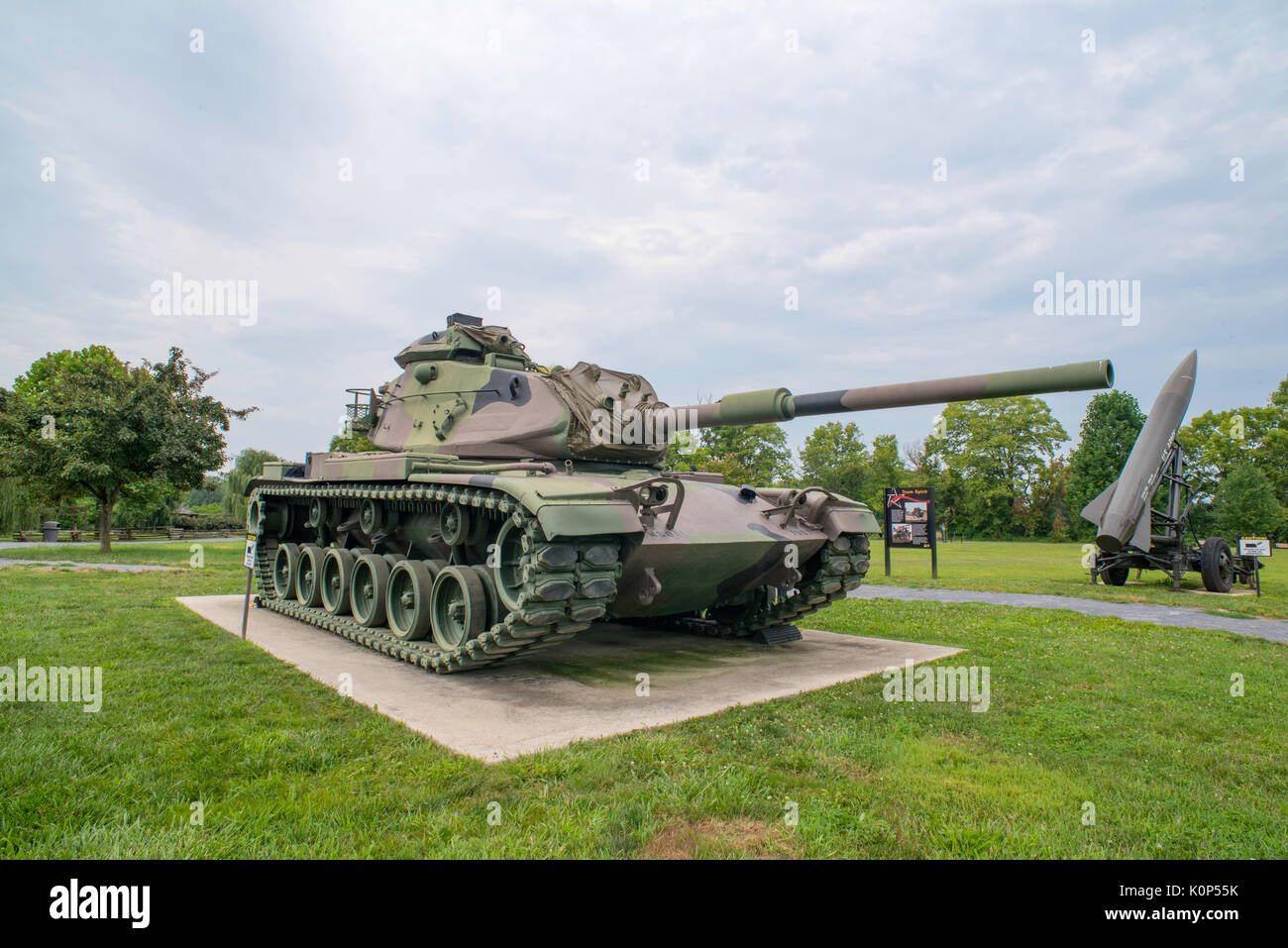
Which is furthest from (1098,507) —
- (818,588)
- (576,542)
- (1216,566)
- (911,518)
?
(576,542)

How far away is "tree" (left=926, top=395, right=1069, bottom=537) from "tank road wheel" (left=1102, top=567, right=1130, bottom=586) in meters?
45.0

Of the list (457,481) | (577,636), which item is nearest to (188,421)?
(577,636)

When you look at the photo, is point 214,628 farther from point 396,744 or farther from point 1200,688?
point 1200,688

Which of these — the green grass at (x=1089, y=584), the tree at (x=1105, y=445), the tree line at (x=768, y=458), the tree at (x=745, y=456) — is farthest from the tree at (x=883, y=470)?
the green grass at (x=1089, y=584)

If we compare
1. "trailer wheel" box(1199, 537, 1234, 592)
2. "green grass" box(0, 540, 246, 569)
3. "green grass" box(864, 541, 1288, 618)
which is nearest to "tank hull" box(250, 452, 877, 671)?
"green grass" box(864, 541, 1288, 618)

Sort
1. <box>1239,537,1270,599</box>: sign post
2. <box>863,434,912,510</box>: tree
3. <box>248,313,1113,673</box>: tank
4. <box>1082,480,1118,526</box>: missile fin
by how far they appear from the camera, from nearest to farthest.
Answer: <box>248,313,1113,673</box>: tank, <box>1239,537,1270,599</box>: sign post, <box>1082,480,1118,526</box>: missile fin, <box>863,434,912,510</box>: tree

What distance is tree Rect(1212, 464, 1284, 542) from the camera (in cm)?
3512

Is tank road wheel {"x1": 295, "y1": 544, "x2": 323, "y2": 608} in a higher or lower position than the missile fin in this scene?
lower

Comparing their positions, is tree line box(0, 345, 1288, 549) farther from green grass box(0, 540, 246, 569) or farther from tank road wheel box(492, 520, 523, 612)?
tank road wheel box(492, 520, 523, 612)

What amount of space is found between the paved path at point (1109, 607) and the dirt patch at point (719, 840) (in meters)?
9.50

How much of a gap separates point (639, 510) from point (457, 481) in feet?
5.40

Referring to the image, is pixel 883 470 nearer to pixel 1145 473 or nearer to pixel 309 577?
pixel 1145 473

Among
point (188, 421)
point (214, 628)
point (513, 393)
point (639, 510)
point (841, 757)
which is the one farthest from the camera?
point (188, 421)
